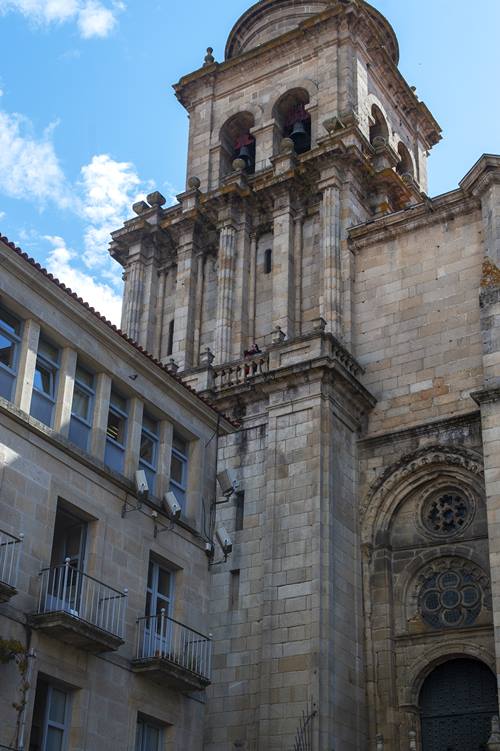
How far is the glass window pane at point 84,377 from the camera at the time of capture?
22172 millimetres

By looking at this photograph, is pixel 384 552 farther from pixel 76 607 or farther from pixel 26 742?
pixel 26 742

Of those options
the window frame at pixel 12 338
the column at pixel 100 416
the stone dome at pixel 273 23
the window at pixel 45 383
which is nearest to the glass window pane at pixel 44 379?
the window at pixel 45 383

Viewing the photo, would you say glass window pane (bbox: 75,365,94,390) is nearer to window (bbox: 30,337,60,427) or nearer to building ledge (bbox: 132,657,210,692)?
window (bbox: 30,337,60,427)

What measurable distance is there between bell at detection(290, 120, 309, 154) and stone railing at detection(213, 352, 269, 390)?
9.42 meters

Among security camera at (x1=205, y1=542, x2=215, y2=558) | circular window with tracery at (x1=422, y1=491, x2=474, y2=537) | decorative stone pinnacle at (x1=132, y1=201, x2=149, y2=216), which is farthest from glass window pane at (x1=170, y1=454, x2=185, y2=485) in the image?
decorative stone pinnacle at (x1=132, y1=201, x2=149, y2=216)

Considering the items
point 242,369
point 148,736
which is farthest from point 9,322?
point 242,369

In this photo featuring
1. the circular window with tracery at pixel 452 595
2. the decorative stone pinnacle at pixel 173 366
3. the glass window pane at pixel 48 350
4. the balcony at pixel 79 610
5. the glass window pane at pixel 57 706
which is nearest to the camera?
the balcony at pixel 79 610

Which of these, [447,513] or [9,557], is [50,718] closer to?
[9,557]

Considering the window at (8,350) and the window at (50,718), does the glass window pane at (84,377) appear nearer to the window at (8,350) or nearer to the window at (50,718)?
the window at (8,350)

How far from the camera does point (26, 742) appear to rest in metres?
18.2

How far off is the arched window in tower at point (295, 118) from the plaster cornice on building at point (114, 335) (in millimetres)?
14839

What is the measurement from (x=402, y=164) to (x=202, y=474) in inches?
781

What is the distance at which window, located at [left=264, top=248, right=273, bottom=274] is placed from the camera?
35.2m

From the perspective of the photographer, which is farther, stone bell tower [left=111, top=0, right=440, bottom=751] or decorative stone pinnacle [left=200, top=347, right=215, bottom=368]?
decorative stone pinnacle [left=200, top=347, right=215, bottom=368]
